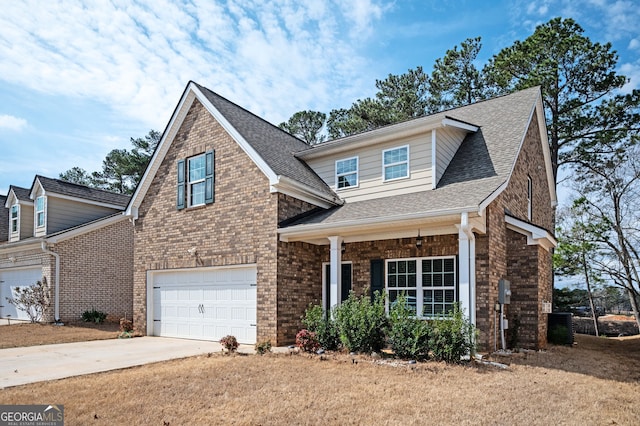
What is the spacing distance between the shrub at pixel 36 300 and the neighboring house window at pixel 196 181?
7.83 m

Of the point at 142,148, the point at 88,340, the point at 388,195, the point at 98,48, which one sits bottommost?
the point at 88,340

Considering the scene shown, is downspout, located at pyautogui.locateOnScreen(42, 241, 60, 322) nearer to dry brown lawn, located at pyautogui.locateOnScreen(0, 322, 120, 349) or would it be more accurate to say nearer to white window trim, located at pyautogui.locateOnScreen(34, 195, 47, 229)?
dry brown lawn, located at pyautogui.locateOnScreen(0, 322, 120, 349)

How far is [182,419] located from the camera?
5.60 metres

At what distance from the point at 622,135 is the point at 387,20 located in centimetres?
1718

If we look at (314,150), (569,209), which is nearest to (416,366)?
(314,150)

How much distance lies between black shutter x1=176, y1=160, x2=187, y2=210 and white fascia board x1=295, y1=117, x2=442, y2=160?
360 centimetres

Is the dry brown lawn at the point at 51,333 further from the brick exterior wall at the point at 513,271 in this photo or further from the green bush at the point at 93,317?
the brick exterior wall at the point at 513,271

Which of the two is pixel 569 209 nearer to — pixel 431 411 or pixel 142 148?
pixel 431 411

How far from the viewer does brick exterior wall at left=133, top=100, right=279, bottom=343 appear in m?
11.9

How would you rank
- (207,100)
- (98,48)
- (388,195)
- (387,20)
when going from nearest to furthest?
(98,48) → (387,20) → (388,195) → (207,100)

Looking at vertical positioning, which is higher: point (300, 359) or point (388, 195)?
point (388, 195)

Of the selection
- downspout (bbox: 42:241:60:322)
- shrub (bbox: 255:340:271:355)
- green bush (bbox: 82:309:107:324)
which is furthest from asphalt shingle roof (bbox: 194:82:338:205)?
green bush (bbox: 82:309:107:324)

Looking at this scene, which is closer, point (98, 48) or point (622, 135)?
point (98, 48)

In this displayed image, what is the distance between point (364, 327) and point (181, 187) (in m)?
7.68
